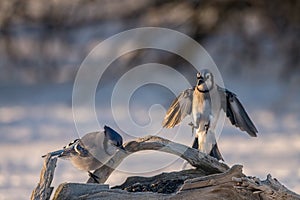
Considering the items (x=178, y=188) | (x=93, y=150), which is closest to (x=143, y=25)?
(x=178, y=188)

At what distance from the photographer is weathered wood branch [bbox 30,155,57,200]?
1.65 metres

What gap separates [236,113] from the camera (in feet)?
A: 7.13

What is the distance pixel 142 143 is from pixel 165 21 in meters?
0.22

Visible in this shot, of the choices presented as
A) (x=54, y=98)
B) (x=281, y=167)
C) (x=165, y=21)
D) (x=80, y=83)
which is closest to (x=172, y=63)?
(x=165, y=21)

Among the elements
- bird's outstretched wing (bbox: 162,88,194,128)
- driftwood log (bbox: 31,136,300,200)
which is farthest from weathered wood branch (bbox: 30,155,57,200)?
bird's outstretched wing (bbox: 162,88,194,128)

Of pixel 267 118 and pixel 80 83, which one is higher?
pixel 267 118

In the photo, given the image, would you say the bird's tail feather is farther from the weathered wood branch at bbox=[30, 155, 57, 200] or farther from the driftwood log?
the weathered wood branch at bbox=[30, 155, 57, 200]

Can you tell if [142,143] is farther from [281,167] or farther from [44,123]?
[44,123]

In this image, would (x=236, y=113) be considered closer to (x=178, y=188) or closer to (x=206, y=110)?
(x=206, y=110)

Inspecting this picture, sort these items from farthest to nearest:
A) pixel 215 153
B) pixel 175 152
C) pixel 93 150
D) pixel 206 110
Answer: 1. pixel 206 110
2. pixel 215 153
3. pixel 93 150
4. pixel 175 152

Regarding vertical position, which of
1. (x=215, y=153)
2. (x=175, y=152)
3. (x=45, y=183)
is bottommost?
(x=45, y=183)

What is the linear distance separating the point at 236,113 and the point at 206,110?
0.07 m

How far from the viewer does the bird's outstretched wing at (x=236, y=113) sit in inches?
84.6

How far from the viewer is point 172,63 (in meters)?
1.68
